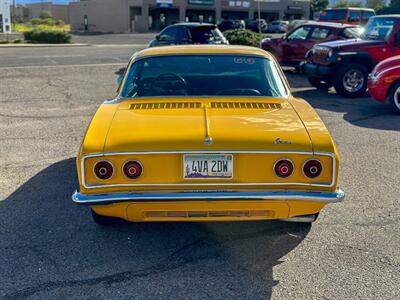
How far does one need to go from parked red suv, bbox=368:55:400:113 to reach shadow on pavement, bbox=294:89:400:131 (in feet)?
1.08

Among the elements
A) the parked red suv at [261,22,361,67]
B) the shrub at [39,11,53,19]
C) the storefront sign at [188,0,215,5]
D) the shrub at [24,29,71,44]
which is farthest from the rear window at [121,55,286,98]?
the shrub at [39,11,53,19]

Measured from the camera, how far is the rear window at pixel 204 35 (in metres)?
14.0

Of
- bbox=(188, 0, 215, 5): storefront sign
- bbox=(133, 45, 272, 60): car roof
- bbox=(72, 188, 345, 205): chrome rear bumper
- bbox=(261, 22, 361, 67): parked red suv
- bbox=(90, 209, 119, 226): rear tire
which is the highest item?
→ bbox=(188, 0, 215, 5): storefront sign

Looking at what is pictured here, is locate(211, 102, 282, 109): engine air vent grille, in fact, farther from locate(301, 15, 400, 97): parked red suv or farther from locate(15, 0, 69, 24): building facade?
locate(15, 0, 69, 24): building facade

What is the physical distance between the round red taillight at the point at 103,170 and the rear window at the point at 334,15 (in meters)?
22.2

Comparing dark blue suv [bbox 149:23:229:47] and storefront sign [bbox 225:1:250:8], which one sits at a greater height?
storefront sign [bbox 225:1:250:8]

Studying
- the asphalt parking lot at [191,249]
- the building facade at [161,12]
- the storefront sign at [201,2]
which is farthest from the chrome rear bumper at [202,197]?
the storefront sign at [201,2]

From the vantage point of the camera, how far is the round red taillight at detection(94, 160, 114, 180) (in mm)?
3215

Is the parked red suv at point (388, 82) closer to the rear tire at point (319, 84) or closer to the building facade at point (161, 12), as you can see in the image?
the rear tire at point (319, 84)

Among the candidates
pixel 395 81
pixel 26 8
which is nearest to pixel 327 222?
pixel 395 81

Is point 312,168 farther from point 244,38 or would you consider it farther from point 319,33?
point 244,38

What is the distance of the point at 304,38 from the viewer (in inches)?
563

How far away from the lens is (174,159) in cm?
320

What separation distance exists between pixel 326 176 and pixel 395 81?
6.41 metres
